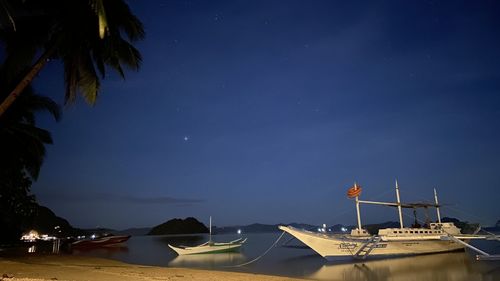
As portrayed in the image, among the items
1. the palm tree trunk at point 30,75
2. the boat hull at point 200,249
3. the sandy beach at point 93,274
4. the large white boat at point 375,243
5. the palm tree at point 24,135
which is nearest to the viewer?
the palm tree trunk at point 30,75

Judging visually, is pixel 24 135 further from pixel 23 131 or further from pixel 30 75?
pixel 30 75

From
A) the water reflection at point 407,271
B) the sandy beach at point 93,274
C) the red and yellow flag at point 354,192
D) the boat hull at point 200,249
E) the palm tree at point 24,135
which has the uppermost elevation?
the palm tree at point 24,135

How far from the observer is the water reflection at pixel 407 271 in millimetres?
20081

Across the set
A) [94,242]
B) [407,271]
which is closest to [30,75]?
[407,271]

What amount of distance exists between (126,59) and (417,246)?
101ft

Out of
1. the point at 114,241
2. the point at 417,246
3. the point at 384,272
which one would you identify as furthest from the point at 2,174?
the point at 114,241

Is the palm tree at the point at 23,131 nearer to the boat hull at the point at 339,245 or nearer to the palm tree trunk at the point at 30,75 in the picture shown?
the palm tree trunk at the point at 30,75

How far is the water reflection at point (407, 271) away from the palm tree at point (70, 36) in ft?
53.4

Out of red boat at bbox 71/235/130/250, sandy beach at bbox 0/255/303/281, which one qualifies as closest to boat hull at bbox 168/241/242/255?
sandy beach at bbox 0/255/303/281

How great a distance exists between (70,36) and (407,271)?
2318cm

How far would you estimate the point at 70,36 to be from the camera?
11.5 meters

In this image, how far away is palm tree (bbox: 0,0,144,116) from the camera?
453 inches

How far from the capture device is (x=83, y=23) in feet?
38.1

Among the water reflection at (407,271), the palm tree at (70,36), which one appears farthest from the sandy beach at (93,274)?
the water reflection at (407,271)
